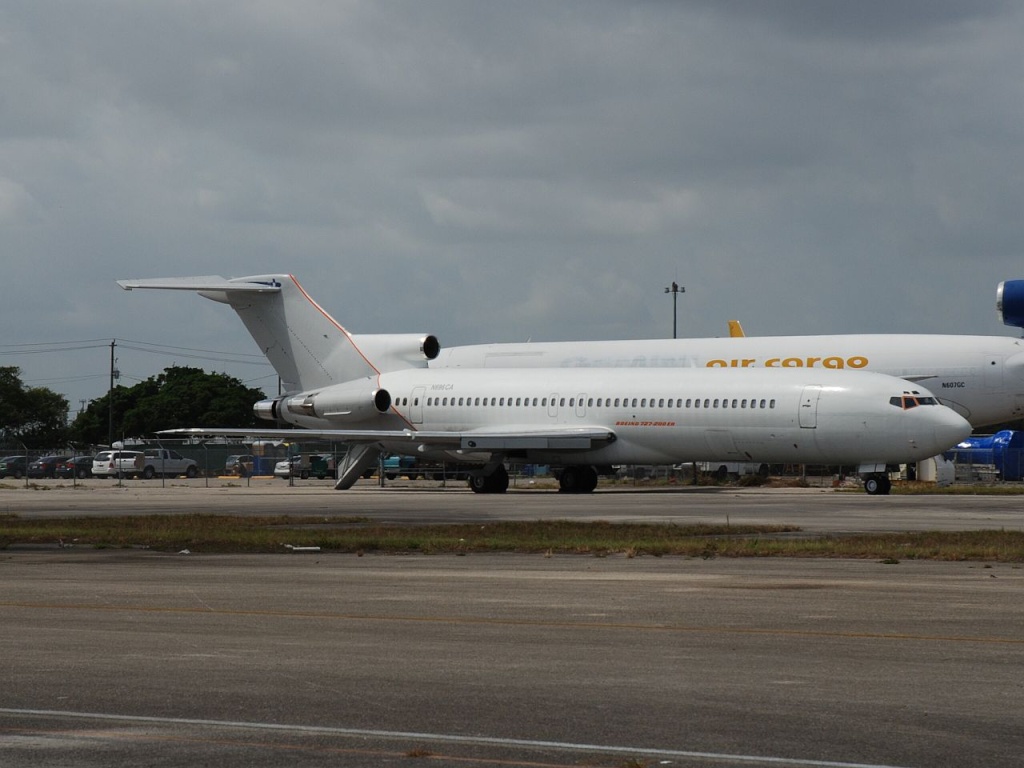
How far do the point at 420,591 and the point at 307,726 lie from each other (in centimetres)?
759

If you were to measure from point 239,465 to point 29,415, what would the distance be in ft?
330

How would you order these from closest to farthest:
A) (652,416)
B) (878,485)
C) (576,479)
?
1. (878,485)
2. (652,416)
3. (576,479)

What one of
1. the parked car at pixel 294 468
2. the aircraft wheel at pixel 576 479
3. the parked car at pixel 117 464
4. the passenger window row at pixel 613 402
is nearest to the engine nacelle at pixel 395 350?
the passenger window row at pixel 613 402

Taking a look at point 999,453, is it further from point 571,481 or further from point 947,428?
point 947,428

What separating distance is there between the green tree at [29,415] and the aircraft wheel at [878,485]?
14126 centimetres

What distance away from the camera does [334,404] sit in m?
56.0

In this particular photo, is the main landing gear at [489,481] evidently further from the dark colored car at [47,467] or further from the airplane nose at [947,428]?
the dark colored car at [47,467]

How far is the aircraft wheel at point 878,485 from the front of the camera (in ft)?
146

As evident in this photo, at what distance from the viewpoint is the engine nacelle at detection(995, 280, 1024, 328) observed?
17.3 metres

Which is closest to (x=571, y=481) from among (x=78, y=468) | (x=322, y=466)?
(x=322, y=466)

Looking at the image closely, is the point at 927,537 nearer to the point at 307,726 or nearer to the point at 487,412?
the point at 307,726

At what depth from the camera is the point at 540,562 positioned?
2028cm

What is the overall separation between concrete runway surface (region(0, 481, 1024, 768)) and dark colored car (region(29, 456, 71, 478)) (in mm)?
71017

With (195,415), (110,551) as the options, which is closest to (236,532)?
(110,551)
